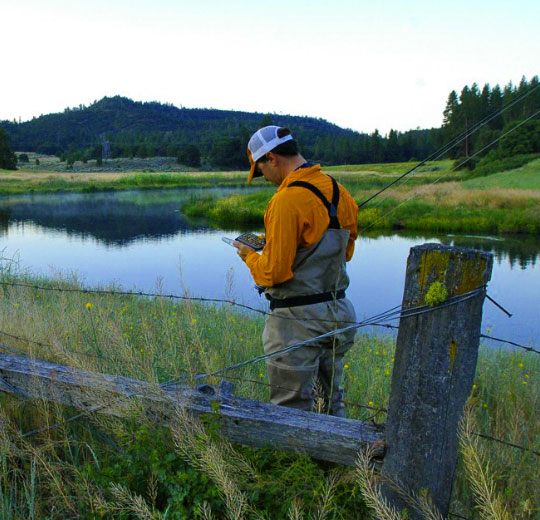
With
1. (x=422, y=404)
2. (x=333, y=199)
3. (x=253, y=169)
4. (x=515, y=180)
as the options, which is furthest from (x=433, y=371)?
(x=515, y=180)

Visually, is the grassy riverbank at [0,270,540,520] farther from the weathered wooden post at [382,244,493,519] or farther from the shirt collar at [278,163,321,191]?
the shirt collar at [278,163,321,191]

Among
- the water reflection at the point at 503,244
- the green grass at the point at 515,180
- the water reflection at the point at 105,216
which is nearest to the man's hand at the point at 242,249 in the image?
the water reflection at the point at 503,244

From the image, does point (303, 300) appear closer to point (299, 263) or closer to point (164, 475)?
point (299, 263)

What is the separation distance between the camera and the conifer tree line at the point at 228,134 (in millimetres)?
53750

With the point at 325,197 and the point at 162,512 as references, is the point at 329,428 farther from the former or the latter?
the point at 325,197

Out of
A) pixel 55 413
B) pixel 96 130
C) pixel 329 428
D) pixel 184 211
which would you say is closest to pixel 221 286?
pixel 55 413

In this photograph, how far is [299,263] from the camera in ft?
9.53

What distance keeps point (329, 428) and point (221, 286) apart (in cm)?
1252

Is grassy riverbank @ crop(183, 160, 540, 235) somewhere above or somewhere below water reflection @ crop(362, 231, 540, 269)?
above

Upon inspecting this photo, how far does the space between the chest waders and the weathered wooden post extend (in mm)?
948

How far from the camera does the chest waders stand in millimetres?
2916

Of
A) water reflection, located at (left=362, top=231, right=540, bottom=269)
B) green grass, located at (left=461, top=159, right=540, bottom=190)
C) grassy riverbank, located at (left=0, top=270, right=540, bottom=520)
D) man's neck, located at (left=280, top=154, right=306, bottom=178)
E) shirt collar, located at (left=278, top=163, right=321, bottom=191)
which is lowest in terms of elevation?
water reflection, located at (left=362, top=231, right=540, bottom=269)

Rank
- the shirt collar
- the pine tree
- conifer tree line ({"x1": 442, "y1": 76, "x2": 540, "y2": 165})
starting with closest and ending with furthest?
1. the shirt collar
2. conifer tree line ({"x1": 442, "y1": 76, "x2": 540, "y2": 165})
3. the pine tree

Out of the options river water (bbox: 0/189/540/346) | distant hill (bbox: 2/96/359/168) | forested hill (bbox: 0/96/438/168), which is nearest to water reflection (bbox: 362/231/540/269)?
river water (bbox: 0/189/540/346)
